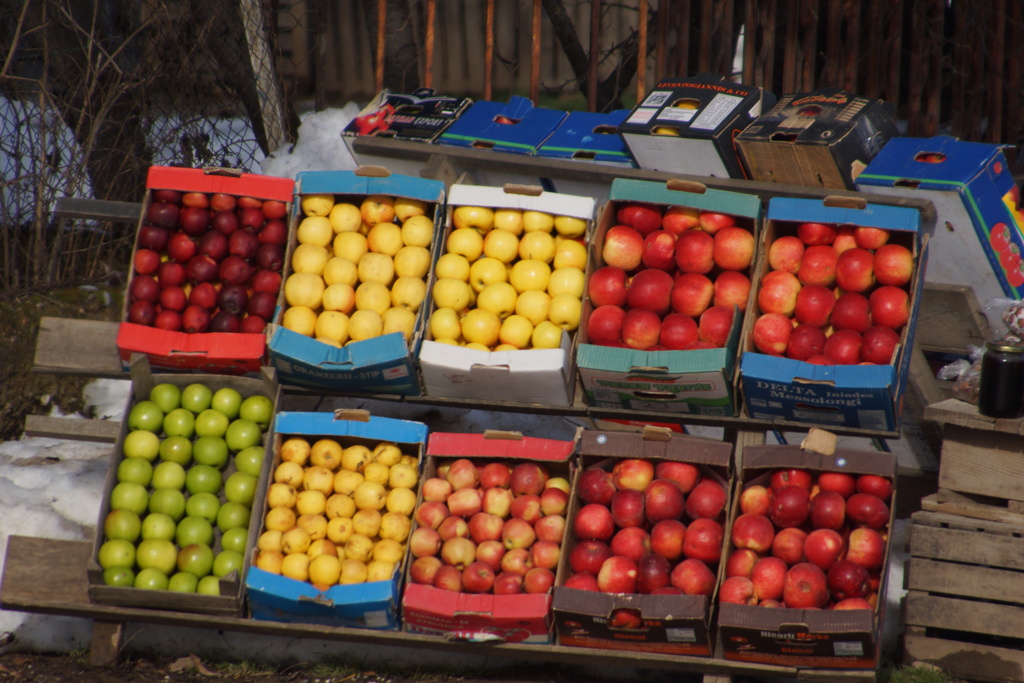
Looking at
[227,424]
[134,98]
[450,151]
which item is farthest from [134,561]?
[134,98]

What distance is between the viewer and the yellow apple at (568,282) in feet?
12.5

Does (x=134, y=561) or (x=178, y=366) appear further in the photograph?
(x=178, y=366)

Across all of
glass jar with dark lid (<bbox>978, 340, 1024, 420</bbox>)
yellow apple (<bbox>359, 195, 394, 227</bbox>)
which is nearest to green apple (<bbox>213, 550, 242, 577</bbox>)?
yellow apple (<bbox>359, 195, 394, 227</bbox>)

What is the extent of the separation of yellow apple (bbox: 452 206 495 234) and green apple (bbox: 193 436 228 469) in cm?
136

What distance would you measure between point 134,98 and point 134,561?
342 centimetres

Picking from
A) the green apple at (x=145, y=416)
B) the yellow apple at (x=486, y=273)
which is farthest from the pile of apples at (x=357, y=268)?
the green apple at (x=145, y=416)

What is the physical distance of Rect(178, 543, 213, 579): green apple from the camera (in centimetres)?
360

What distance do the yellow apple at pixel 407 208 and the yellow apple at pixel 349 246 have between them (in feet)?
0.69

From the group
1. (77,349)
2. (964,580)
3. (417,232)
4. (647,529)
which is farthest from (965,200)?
(77,349)

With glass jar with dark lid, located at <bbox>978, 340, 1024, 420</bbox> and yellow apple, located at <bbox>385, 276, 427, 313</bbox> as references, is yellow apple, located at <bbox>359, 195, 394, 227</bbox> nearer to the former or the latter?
yellow apple, located at <bbox>385, 276, 427, 313</bbox>

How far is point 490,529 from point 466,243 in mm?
1187

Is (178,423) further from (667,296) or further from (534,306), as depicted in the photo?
(667,296)

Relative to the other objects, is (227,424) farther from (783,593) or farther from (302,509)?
(783,593)

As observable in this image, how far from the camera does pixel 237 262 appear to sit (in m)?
3.98
